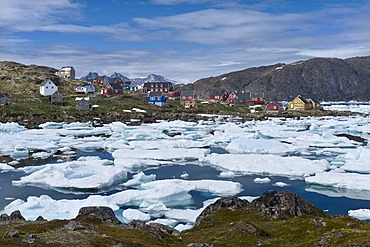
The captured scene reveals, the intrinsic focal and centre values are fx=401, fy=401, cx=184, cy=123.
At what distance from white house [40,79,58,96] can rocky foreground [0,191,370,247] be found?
81.7 meters

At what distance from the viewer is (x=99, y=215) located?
54.4 ft

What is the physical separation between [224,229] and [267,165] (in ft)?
65.5

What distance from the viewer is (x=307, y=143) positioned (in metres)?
49.2

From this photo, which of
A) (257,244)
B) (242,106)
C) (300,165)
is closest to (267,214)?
(257,244)

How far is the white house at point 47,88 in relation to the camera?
309 ft

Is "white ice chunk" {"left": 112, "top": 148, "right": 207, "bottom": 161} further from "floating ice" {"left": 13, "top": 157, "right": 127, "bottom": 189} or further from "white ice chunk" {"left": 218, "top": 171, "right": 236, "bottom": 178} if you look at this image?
"white ice chunk" {"left": 218, "top": 171, "right": 236, "bottom": 178}

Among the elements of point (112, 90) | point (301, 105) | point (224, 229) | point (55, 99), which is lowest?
point (224, 229)

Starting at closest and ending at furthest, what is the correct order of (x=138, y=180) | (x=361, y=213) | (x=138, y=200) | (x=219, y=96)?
(x=361, y=213) → (x=138, y=200) → (x=138, y=180) → (x=219, y=96)

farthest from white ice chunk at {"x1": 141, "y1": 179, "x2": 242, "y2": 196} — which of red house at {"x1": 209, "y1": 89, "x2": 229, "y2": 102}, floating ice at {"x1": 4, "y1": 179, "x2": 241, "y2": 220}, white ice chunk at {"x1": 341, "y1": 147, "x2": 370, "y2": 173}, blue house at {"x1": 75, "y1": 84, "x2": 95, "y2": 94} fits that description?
red house at {"x1": 209, "y1": 89, "x2": 229, "y2": 102}

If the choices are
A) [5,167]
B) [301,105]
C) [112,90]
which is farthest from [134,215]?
[301,105]

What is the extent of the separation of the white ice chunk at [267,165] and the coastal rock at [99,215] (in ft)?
58.2

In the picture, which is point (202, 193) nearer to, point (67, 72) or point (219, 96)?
point (219, 96)

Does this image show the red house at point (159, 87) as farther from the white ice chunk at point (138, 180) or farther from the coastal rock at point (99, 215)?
the coastal rock at point (99, 215)

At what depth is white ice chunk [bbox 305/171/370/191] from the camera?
26.8 metres
